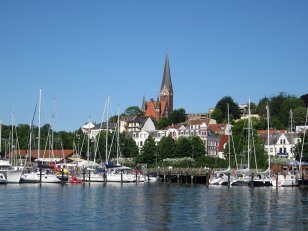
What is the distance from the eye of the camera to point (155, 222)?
1730 inches

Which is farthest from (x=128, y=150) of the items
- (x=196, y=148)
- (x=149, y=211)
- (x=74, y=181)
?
(x=149, y=211)

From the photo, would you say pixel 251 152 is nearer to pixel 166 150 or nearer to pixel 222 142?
pixel 166 150

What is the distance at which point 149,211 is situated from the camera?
51.3m

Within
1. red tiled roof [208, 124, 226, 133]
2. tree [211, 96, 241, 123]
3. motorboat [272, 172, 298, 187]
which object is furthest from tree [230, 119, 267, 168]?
tree [211, 96, 241, 123]

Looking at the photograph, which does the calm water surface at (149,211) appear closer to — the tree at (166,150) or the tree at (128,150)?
the tree at (166,150)

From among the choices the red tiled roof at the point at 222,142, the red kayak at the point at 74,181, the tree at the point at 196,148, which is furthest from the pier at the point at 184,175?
the red tiled roof at the point at 222,142

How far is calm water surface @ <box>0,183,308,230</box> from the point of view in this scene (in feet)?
139

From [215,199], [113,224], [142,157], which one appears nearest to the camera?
[113,224]

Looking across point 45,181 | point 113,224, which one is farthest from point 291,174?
point 113,224

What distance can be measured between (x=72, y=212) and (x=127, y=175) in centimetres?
4810

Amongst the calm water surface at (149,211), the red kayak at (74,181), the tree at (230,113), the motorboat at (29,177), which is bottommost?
the calm water surface at (149,211)

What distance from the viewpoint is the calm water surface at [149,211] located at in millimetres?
42281

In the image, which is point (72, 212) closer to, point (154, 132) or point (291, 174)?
point (291, 174)

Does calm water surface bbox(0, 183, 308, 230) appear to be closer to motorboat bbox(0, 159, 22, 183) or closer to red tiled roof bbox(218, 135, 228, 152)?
motorboat bbox(0, 159, 22, 183)
